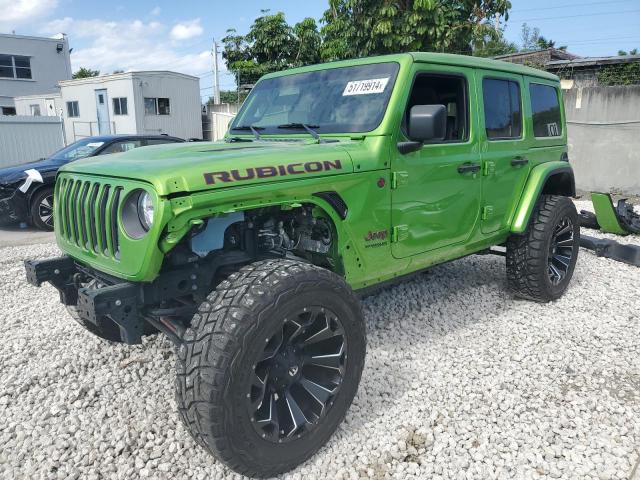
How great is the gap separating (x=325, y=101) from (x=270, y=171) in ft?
3.76

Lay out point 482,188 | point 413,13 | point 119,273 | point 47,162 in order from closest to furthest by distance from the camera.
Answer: point 119,273 → point 482,188 → point 47,162 → point 413,13

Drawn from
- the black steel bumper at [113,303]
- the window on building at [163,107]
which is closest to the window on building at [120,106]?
the window on building at [163,107]

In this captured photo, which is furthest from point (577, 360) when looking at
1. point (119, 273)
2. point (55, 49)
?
point (55, 49)

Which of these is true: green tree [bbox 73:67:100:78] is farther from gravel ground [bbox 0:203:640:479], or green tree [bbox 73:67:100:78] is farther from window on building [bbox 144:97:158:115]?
gravel ground [bbox 0:203:640:479]

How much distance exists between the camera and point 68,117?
76.1 ft

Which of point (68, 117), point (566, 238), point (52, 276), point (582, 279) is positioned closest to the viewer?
point (52, 276)

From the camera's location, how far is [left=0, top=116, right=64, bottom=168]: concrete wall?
14336 millimetres

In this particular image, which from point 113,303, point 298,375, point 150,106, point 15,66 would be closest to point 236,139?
point 113,303

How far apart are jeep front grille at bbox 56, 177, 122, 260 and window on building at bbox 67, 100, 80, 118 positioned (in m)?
22.4

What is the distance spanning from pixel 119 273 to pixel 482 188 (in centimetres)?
271

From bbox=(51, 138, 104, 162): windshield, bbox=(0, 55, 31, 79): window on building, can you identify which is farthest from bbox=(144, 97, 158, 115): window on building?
bbox=(0, 55, 31, 79): window on building

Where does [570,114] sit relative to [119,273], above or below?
above

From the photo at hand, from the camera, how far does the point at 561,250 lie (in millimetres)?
4980

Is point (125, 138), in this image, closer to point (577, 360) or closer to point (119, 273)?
point (119, 273)
